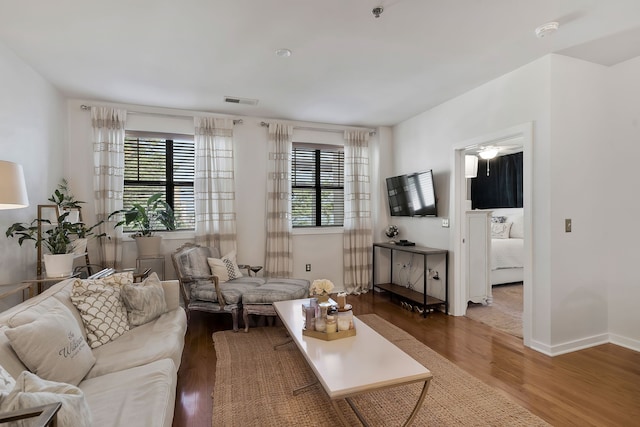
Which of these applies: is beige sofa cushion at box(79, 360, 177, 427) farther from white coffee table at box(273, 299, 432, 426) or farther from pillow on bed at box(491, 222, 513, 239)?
pillow on bed at box(491, 222, 513, 239)

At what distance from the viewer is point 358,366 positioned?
1808 millimetres

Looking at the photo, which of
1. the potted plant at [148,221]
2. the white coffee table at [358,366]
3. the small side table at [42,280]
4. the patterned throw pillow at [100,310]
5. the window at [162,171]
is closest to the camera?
the white coffee table at [358,366]

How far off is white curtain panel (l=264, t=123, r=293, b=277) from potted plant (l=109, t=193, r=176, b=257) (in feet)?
4.45

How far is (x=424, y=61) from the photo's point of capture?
2980 mm

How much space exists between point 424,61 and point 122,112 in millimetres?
3683

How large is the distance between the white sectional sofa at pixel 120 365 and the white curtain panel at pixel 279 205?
232 cm

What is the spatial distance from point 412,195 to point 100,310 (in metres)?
3.86

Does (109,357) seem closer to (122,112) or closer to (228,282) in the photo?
(228,282)

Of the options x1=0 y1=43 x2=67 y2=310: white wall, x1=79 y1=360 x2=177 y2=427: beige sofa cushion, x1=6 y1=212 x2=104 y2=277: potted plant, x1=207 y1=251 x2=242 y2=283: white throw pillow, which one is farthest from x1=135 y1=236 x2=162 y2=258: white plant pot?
x1=79 y1=360 x2=177 y2=427: beige sofa cushion

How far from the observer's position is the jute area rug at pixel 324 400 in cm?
199

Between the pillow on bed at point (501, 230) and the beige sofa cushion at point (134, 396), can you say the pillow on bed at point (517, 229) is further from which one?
the beige sofa cushion at point (134, 396)

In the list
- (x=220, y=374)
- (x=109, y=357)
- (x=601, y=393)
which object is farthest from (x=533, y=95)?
(x=109, y=357)

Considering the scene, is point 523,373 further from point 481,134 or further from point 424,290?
point 481,134

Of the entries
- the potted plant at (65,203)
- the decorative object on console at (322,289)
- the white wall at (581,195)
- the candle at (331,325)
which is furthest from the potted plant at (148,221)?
the white wall at (581,195)
